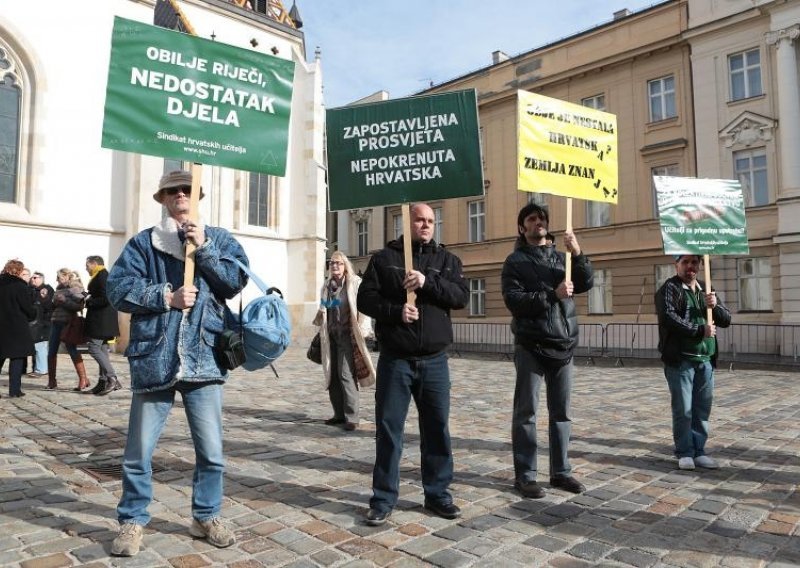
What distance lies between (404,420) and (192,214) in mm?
1816

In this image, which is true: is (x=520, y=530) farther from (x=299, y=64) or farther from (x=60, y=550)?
(x=299, y=64)

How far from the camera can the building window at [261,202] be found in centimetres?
2312

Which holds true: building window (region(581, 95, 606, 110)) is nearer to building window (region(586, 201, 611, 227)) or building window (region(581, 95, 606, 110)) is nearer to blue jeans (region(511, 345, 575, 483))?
building window (region(586, 201, 611, 227))

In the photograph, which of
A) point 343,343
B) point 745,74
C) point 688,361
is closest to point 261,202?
point 343,343

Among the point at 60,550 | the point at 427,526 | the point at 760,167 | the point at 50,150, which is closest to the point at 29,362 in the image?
the point at 50,150

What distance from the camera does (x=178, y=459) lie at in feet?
17.5

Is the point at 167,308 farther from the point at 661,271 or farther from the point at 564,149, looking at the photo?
the point at 661,271

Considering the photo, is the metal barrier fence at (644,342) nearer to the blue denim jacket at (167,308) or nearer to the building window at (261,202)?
the building window at (261,202)

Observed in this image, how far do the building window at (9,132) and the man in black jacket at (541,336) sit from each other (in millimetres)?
18247

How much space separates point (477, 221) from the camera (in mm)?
29891

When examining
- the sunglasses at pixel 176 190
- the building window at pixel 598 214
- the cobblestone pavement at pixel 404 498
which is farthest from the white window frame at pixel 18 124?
the building window at pixel 598 214

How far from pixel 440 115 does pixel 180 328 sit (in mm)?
2366

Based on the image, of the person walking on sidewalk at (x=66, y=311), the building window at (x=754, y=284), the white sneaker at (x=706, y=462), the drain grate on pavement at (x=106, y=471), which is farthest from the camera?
the building window at (x=754, y=284)

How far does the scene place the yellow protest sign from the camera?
16.1 ft
